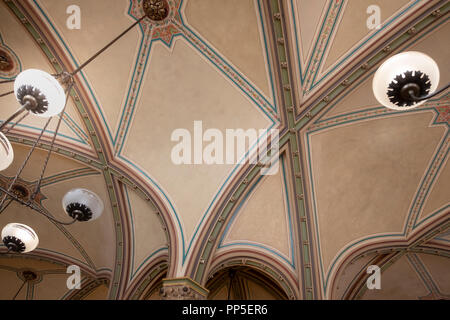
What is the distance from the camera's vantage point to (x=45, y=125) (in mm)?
4535

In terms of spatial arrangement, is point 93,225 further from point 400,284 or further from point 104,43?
point 400,284

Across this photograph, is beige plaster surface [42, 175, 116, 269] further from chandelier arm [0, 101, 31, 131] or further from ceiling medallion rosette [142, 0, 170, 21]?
chandelier arm [0, 101, 31, 131]

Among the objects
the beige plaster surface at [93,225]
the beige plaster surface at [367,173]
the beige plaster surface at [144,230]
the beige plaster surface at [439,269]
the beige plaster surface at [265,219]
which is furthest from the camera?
the beige plaster surface at [439,269]

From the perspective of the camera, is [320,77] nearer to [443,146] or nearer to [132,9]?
[443,146]

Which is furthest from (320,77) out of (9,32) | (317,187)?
(9,32)

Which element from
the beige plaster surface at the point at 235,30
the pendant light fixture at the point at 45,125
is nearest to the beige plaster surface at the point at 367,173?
the beige plaster surface at the point at 235,30

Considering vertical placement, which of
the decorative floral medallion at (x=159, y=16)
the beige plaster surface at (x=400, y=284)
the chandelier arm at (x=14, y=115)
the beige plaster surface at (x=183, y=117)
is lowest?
the chandelier arm at (x=14, y=115)

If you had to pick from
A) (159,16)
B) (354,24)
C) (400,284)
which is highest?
(159,16)

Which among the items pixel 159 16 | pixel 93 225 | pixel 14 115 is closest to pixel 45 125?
pixel 14 115

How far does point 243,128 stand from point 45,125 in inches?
137

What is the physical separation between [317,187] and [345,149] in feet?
3.00

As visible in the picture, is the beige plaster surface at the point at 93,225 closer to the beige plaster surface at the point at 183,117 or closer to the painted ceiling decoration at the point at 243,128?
the painted ceiling decoration at the point at 243,128

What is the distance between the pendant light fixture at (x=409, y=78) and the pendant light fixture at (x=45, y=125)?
310 centimetres

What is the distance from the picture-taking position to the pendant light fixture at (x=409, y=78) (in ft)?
10.0
